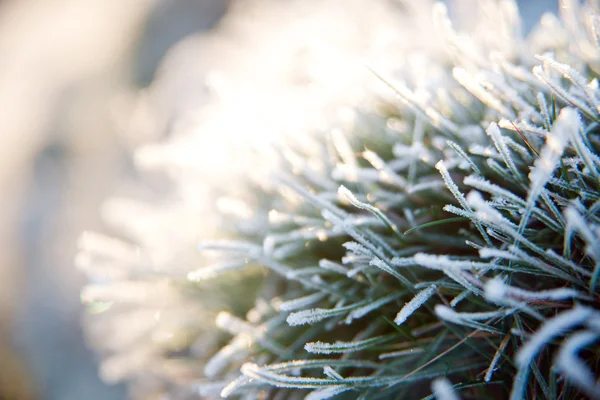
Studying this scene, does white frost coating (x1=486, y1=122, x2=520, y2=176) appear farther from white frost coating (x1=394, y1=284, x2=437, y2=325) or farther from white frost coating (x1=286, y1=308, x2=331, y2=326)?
white frost coating (x1=286, y1=308, x2=331, y2=326)

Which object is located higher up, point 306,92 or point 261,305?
point 306,92

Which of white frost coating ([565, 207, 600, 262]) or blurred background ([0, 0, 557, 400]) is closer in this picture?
white frost coating ([565, 207, 600, 262])

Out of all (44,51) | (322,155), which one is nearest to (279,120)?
(322,155)

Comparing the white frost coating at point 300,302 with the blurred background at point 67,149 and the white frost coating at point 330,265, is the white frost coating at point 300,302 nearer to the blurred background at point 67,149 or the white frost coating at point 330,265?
the white frost coating at point 330,265

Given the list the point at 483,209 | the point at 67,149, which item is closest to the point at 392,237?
A: the point at 483,209

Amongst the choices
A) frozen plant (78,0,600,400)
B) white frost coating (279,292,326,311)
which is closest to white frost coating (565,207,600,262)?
frozen plant (78,0,600,400)

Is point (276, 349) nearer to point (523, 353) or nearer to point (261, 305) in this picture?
point (261, 305)
